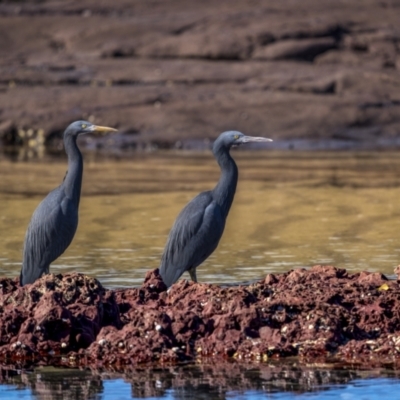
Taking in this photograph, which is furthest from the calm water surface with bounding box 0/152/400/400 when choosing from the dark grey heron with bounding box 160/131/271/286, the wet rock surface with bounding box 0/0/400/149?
the wet rock surface with bounding box 0/0/400/149

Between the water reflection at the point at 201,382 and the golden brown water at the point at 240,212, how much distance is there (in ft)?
10.1

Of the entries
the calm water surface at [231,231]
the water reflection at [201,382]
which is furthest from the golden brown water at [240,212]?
the water reflection at [201,382]

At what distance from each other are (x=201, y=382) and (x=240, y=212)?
9.06 metres

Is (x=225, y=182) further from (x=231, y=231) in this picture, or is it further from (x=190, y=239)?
(x=231, y=231)

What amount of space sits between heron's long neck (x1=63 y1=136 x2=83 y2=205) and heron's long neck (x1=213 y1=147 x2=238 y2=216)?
112 cm

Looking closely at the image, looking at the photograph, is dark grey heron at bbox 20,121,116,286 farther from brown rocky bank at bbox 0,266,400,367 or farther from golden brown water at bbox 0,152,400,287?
golden brown water at bbox 0,152,400,287

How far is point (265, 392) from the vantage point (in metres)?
7.01

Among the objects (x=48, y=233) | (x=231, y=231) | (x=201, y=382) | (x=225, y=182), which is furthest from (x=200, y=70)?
(x=201, y=382)

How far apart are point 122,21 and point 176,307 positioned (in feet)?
91.0

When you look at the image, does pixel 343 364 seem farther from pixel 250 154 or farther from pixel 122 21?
pixel 122 21

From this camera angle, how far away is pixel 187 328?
8039mm

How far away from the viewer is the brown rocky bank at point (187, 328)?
785 centimetres

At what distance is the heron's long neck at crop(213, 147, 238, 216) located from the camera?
983cm

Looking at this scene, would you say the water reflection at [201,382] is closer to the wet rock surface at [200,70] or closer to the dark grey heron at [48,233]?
the dark grey heron at [48,233]
